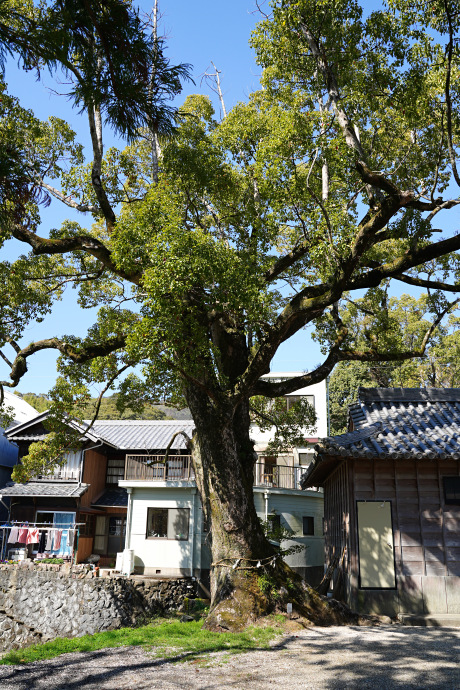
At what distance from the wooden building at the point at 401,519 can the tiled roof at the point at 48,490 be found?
15.7 meters

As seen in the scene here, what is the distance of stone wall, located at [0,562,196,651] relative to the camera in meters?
17.5

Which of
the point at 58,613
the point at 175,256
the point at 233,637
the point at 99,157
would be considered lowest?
the point at 58,613

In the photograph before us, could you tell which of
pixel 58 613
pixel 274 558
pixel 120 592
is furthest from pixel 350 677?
pixel 58 613

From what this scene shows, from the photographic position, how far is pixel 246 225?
1304 cm

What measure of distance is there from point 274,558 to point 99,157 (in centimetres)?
843

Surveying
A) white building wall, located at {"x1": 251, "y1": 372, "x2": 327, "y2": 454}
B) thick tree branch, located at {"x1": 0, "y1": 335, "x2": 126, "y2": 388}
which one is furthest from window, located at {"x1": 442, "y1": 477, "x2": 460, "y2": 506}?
white building wall, located at {"x1": 251, "y1": 372, "x2": 327, "y2": 454}

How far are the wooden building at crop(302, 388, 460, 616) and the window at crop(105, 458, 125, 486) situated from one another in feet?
58.5

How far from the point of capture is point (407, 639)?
334 inches

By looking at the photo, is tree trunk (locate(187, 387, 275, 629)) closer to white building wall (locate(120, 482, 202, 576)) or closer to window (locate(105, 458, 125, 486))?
white building wall (locate(120, 482, 202, 576))

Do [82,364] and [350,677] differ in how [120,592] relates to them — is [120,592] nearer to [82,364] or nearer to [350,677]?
[82,364]

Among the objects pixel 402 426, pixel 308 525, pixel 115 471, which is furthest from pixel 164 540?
pixel 402 426

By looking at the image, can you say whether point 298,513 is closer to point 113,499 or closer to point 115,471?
point 113,499

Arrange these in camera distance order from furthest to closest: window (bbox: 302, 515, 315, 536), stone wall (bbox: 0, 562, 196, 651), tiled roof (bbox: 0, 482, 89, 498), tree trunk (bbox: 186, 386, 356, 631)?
tiled roof (bbox: 0, 482, 89, 498) → window (bbox: 302, 515, 315, 536) → stone wall (bbox: 0, 562, 196, 651) → tree trunk (bbox: 186, 386, 356, 631)

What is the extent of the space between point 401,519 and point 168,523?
13.8m
